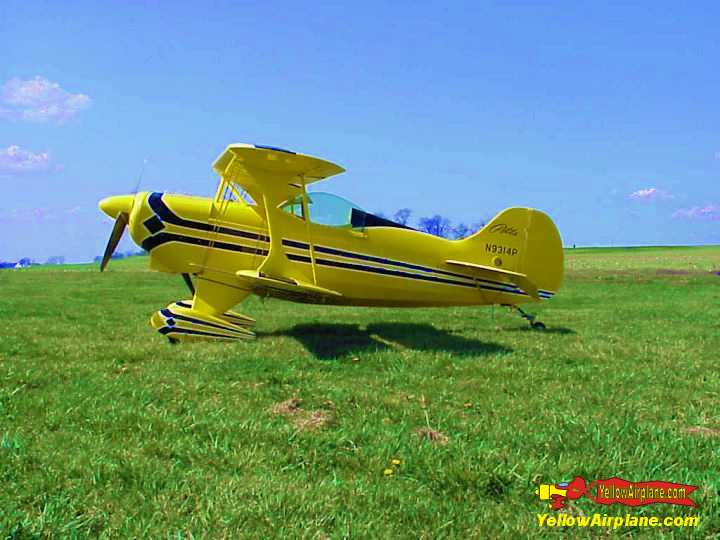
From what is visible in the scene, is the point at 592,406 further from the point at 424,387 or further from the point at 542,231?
the point at 542,231

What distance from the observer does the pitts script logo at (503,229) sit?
1002cm

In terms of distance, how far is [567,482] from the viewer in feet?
10.2

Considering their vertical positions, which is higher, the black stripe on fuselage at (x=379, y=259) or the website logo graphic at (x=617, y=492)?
the black stripe on fuselage at (x=379, y=259)

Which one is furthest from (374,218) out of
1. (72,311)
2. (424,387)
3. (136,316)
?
(72,311)

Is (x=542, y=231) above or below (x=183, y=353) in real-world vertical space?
above

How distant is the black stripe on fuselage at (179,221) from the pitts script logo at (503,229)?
16.3 ft

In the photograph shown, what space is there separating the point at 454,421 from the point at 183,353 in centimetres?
430

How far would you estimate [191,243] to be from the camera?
845 centimetres

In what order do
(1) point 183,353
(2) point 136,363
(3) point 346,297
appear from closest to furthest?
(2) point 136,363 < (1) point 183,353 < (3) point 346,297

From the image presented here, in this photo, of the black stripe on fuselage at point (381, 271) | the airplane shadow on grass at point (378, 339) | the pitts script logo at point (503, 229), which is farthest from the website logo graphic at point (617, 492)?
the pitts script logo at point (503, 229)

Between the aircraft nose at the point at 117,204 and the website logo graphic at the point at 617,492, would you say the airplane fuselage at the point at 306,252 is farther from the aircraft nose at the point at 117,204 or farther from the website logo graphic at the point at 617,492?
the website logo graphic at the point at 617,492
